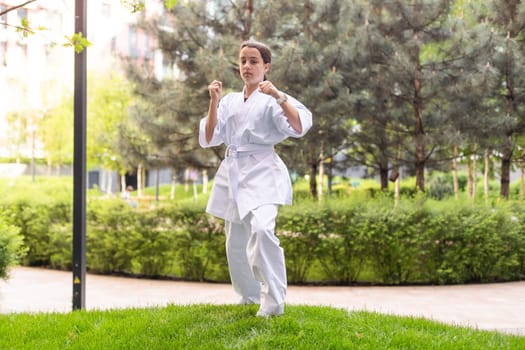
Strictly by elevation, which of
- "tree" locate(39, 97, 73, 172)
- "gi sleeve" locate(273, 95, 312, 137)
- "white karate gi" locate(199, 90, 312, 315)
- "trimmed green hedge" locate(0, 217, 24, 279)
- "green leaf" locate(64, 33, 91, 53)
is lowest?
"trimmed green hedge" locate(0, 217, 24, 279)

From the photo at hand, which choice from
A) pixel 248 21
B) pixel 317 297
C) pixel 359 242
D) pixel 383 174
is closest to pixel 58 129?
pixel 383 174

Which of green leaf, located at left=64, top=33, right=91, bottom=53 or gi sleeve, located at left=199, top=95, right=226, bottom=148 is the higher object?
green leaf, located at left=64, top=33, right=91, bottom=53

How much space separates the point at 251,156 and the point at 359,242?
3.57m

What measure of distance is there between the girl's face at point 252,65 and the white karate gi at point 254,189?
10cm

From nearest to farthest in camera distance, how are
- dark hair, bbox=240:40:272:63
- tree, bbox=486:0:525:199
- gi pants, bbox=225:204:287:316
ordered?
gi pants, bbox=225:204:287:316 < dark hair, bbox=240:40:272:63 < tree, bbox=486:0:525:199

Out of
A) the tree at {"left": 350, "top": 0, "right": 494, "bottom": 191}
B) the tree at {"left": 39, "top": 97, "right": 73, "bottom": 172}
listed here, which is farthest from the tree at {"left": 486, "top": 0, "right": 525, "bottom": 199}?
the tree at {"left": 39, "top": 97, "right": 73, "bottom": 172}

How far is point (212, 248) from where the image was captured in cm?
743

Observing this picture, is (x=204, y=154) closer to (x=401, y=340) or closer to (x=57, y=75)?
(x=401, y=340)

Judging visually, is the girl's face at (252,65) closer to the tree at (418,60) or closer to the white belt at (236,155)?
the white belt at (236,155)

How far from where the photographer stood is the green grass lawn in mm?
3535

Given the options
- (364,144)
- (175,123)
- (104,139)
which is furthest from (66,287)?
(364,144)

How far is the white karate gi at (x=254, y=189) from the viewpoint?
3.71 m

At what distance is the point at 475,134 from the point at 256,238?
835 centimetres

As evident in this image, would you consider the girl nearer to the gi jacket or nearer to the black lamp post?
the gi jacket
